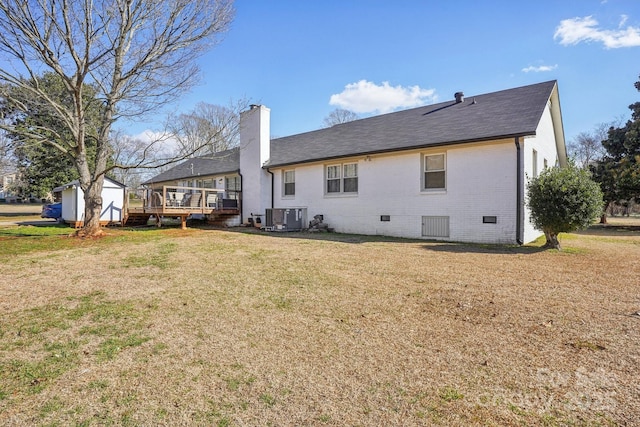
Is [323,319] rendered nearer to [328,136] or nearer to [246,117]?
[328,136]

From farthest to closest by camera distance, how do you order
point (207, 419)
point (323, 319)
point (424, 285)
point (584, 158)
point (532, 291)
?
point (584, 158) → point (424, 285) → point (532, 291) → point (323, 319) → point (207, 419)

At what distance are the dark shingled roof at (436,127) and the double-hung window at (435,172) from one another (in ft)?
2.37

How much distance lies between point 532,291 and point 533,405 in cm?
321

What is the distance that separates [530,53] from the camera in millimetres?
11562

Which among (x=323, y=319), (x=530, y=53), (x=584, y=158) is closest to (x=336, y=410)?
(x=323, y=319)

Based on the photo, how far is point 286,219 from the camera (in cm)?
1484

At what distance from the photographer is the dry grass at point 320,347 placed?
226 cm

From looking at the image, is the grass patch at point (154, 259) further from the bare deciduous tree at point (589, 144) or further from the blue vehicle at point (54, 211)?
the bare deciduous tree at point (589, 144)

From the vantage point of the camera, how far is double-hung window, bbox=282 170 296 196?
652 inches

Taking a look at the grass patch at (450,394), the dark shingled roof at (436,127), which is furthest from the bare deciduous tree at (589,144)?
the grass patch at (450,394)

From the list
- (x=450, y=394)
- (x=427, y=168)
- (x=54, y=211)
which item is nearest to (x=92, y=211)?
(x=427, y=168)

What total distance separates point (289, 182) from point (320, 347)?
45.7 ft

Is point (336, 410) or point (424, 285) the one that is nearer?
point (336, 410)

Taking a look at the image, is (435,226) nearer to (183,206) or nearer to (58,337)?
(58,337)
